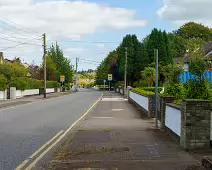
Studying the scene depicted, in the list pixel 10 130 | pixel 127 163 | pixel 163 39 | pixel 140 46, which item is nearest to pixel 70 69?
pixel 140 46

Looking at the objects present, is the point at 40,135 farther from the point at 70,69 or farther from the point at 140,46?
the point at 70,69

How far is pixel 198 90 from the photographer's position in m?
12.8

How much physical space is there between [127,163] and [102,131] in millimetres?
6241

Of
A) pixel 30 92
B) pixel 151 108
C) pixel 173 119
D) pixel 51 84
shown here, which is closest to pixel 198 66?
pixel 173 119

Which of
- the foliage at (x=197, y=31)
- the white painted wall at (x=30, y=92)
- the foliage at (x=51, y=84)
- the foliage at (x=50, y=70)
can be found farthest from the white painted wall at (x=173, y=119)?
the foliage at (x=197, y=31)

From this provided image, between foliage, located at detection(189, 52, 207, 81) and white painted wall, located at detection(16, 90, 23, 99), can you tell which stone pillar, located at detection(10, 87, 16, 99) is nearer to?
white painted wall, located at detection(16, 90, 23, 99)

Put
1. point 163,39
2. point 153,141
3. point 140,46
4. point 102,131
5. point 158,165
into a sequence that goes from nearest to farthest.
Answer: point 158,165 < point 153,141 < point 102,131 < point 163,39 < point 140,46

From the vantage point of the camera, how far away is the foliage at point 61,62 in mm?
96188

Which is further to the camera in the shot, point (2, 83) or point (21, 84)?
point (21, 84)

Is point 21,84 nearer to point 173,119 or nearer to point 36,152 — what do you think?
point 173,119

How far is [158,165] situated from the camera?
28.3 feet

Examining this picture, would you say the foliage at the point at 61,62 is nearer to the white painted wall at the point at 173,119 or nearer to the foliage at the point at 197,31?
the foliage at the point at 197,31

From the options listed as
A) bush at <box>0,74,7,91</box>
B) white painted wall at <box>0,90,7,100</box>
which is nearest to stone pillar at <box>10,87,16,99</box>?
white painted wall at <box>0,90,7,100</box>

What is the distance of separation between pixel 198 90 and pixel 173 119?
124 centimetres
